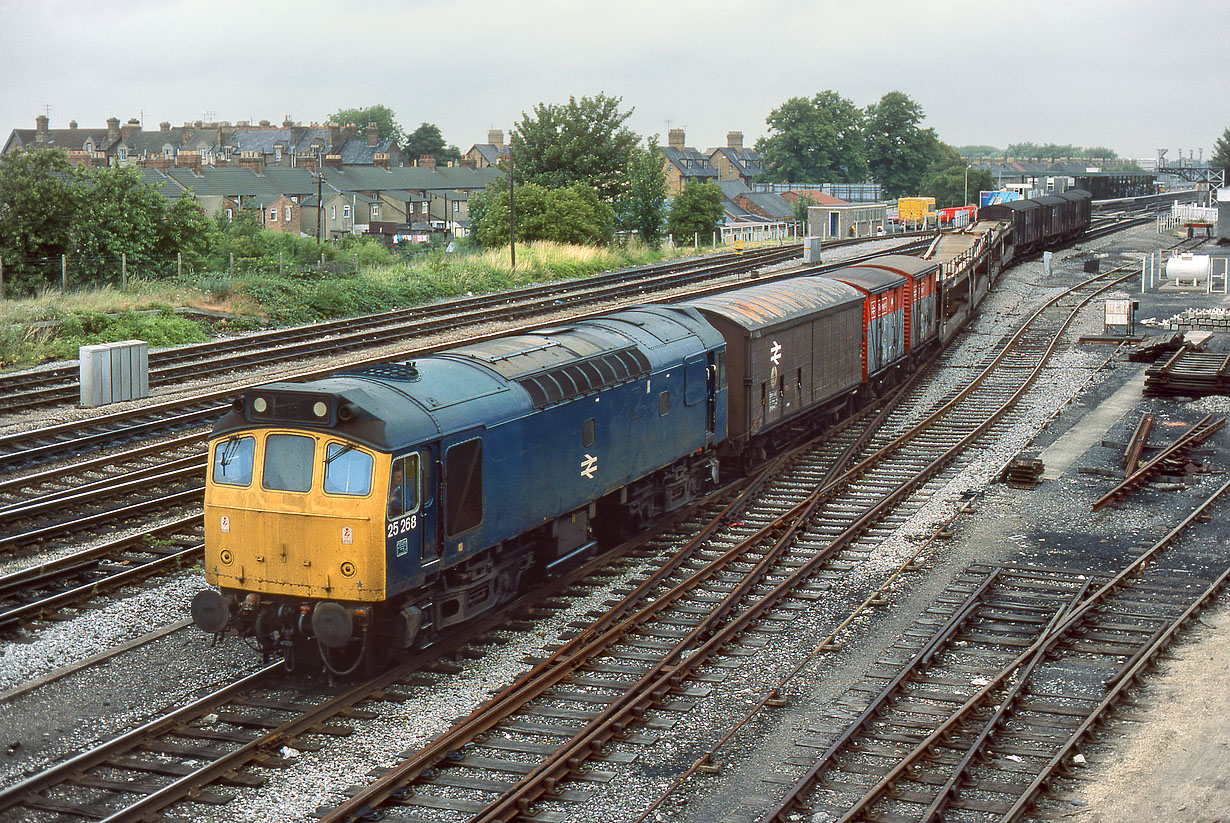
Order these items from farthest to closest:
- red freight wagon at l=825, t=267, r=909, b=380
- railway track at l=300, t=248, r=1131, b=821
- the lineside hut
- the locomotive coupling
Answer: the lineside hut < red freight wagon at l=825, t=267, r=909, b=380 < the locomotive coupling < railway track at l=300, t=248, r=1131, b=821

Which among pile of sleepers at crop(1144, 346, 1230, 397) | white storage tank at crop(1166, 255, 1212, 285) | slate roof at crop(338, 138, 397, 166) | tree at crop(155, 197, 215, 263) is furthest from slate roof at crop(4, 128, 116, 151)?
pile of sleepers at crop(1144, 346, 1230, 397)

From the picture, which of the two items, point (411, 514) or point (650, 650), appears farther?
point (650, 650)

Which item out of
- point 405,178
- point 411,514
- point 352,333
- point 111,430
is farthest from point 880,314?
point 405,178

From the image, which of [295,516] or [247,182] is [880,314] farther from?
[247,182]

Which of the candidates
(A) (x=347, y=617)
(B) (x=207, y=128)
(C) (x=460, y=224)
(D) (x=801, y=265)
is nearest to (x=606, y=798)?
(A) (x=347, y=617)

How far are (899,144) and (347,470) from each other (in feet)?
454

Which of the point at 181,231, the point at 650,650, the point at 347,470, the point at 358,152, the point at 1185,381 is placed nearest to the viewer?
the point at 347,470

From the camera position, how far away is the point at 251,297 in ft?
126

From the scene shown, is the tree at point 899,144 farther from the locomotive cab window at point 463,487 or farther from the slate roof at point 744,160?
the locomotive cab window at point 463,487

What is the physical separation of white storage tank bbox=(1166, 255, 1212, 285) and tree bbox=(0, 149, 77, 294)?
40305mm

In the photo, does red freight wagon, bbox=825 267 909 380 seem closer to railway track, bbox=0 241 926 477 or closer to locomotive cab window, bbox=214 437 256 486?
railway track, bbox=0 241 926 477

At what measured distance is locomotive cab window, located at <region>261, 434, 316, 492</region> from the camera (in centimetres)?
1255

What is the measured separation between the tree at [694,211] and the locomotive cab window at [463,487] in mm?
Result: 61831

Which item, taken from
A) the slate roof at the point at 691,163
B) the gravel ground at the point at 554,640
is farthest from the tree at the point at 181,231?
the slate roof at the point at 691,163
